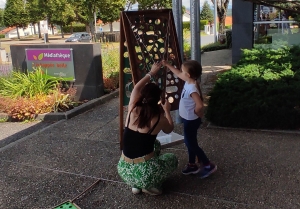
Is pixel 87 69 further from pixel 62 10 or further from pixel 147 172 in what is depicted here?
pixel 62 10

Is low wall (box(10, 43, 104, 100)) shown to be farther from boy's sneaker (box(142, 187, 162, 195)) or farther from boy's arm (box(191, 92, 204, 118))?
boy's sneaker (box(142, 187, 162, 195))

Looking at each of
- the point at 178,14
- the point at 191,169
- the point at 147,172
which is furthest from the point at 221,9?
the point at 147,172

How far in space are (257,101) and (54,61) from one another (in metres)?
5.09

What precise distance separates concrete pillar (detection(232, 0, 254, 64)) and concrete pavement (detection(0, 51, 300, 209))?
659 cm

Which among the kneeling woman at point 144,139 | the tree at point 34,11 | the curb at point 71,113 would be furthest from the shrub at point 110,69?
the tree at point 34,11

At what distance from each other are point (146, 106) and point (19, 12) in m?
58.0

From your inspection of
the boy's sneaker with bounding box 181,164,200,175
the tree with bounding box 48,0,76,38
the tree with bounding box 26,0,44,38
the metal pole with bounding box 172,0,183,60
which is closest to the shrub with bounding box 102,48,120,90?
the metal pole with bounding box 172,0,183,60

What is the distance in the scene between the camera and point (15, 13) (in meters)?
55.9

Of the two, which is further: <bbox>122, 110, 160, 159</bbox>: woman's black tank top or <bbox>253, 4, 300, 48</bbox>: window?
<bbox>253, 4, 300, 48</bbox>: window

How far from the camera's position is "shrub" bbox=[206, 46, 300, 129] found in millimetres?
5398

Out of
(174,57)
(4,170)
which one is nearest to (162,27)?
(174,57)

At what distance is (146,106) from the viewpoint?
3281mm

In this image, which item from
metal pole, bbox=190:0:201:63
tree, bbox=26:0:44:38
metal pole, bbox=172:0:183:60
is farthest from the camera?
tree, bbox=26:0:44:38

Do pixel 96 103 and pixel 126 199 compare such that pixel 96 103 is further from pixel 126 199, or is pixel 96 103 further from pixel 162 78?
pixel 126 199
